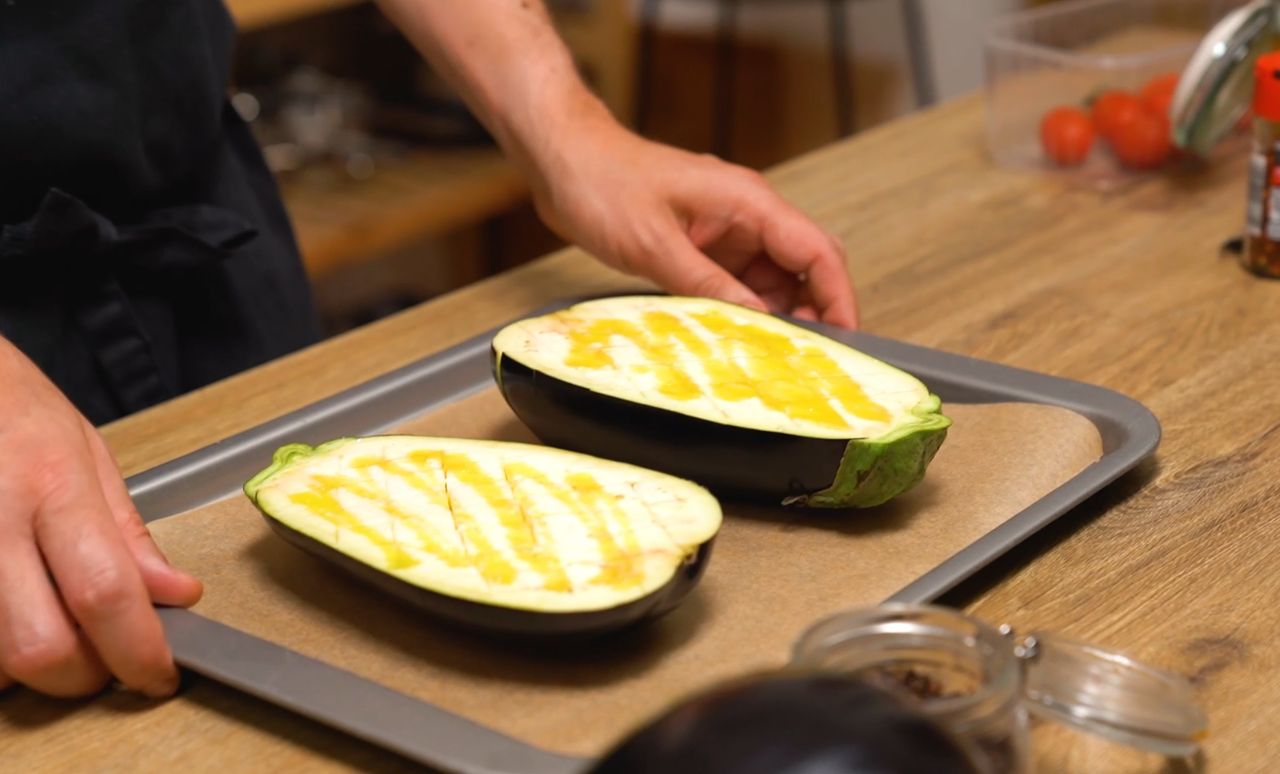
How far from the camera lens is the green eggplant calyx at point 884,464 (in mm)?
960

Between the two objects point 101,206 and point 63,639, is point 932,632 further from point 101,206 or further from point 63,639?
point 101,206

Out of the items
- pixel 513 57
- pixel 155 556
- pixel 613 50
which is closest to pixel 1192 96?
pixel 513 57

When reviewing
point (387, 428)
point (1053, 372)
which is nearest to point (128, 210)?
point (387, 428)

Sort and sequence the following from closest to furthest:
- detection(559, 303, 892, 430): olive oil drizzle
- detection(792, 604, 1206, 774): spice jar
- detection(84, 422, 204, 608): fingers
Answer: detection(792, 604, 1206, 774): spice jar → detection(84, 422, 204, 608): fingers → detection(559, 303, 892, 430): olive oil drizzle

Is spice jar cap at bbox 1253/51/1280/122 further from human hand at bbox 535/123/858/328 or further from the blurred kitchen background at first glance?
the blurred kitchen background

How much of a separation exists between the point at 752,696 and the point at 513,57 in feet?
3.22

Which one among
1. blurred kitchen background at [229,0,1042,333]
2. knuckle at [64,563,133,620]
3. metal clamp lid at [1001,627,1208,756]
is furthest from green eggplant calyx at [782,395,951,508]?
blurred kitchen background at [229,0,1042,333]

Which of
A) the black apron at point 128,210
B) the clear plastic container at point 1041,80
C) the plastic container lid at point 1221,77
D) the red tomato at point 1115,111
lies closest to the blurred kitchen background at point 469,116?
the black apron at point 128,210

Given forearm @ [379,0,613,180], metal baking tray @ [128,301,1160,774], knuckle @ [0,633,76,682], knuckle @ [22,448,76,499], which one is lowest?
metal baking tray @ [128,301,1160,774]

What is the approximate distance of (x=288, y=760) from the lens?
0.83 meters

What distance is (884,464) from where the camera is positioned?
0.97 meters

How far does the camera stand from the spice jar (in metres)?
0.67

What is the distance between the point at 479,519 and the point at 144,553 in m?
0.21

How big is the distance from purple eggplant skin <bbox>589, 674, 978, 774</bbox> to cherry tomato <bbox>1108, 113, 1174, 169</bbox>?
1.32 m
